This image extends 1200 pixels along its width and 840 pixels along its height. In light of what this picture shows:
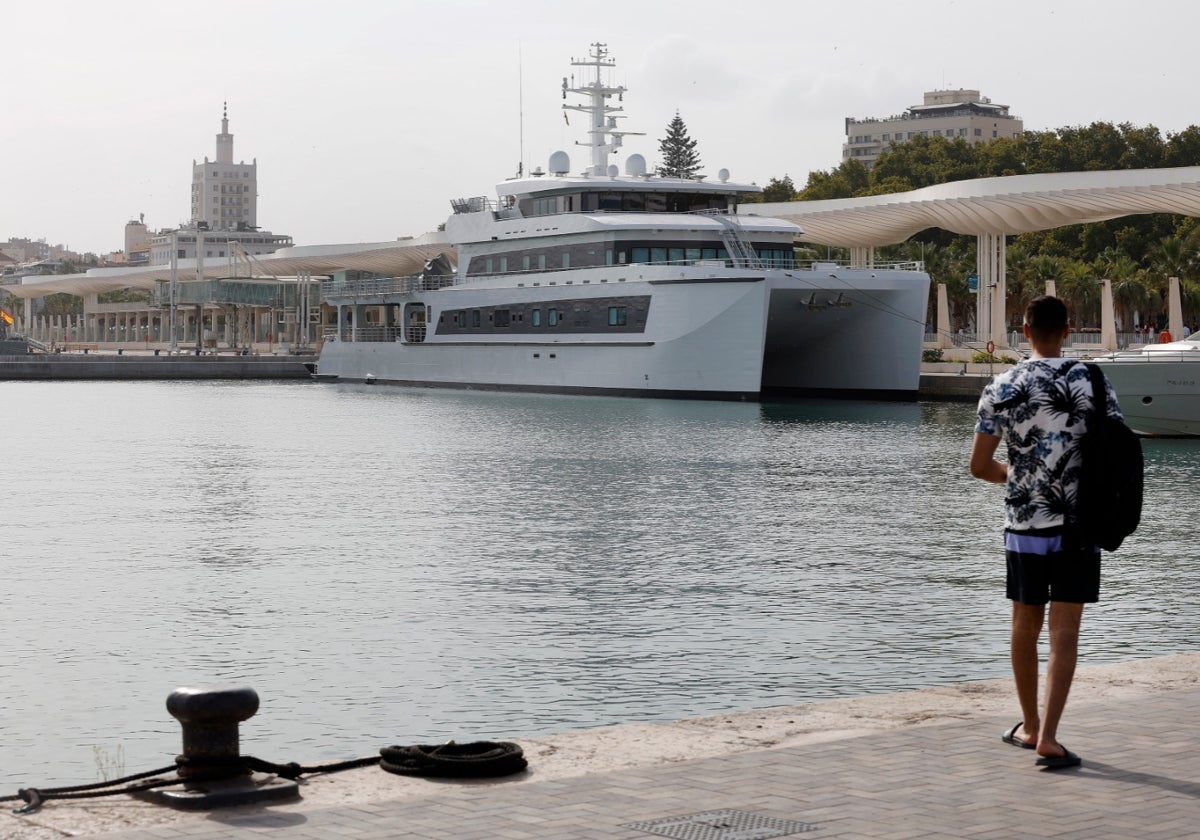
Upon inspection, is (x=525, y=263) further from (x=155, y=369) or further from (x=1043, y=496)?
(x=1043, y=496)

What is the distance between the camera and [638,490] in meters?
25.4

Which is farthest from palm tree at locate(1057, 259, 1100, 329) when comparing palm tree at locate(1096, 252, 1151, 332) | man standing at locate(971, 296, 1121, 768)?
man standing at locate(971, 296, 1121, 768)

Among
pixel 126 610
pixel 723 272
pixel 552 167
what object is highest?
pixel 552 167

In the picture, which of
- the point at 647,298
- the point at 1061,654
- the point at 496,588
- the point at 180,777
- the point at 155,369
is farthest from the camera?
the point at 155,369

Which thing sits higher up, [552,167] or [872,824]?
[552,167]

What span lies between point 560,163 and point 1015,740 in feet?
176

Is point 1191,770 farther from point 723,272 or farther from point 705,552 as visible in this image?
point 723,272

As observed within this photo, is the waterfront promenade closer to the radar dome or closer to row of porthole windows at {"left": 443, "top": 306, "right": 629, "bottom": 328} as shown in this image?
row of porthole windows at {"left": 443, "top": 306, "right": 629, "bottom": 328}

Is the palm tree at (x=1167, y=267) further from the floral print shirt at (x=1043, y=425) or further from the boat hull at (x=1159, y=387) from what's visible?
the floral print shirt at (x=1043, y=425)

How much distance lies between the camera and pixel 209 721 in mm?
6508

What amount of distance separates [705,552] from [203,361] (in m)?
68.4

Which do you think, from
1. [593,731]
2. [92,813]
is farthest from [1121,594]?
[92,813]

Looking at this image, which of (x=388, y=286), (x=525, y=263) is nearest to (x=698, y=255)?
(x=525, y=263)

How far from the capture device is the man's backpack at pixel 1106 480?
684cm
